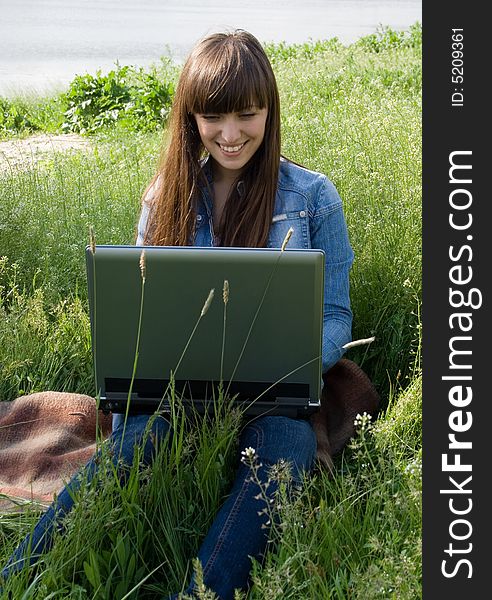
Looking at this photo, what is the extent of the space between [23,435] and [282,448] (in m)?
1.10

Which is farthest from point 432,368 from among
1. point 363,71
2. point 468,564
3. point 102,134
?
point 363,71

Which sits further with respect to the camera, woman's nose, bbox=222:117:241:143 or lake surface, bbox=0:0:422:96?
lake surface, bbox=0:0:422:96

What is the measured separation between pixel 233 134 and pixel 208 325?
2.43ft

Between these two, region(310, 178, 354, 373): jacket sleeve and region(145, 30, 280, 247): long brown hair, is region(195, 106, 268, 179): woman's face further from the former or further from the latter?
region(310, 178, 354, 373): jacket sleeve

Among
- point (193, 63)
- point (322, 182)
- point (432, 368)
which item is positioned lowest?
point (432, 368)

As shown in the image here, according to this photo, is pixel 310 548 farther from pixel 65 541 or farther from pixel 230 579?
pixel 65 541

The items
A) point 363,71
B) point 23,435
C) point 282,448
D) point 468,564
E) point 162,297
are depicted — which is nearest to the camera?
point 468,564

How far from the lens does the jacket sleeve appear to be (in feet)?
9.96

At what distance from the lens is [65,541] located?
2303 mm

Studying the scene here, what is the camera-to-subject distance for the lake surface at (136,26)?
40.2 ft

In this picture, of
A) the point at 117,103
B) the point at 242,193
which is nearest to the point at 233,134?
the point at 242,193

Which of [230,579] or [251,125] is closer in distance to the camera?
[230,579]

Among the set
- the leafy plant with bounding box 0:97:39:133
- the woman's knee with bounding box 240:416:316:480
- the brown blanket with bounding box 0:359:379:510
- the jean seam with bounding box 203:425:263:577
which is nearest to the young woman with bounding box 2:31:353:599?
the woman's knee with bounding box 240:416:316:480

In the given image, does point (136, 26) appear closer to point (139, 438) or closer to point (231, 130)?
point (231, 130)
